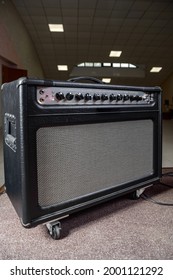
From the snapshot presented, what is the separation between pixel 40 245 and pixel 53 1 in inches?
188

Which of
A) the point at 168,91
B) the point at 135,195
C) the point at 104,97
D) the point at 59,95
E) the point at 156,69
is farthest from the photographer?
the point at 168,91

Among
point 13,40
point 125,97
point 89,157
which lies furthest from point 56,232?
point 13,40

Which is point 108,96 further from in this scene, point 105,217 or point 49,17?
point 49,17

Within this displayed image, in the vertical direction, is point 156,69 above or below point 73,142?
above

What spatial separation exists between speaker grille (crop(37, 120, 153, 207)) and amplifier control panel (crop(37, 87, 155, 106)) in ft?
0.30

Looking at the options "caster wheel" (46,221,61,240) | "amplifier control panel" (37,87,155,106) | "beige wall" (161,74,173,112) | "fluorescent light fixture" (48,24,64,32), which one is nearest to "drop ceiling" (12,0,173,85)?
"fluorescent light fixture" (48,24,64,32)

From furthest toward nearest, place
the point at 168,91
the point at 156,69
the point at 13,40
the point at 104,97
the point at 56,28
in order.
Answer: the point at 168,91 < the point at 156,69 < the point at 56,28 < the point at 13,40 < the point at 104,97

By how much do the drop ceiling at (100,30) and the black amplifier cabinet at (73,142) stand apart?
14.1ft

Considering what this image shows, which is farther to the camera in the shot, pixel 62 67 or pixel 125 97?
pixel 62 67

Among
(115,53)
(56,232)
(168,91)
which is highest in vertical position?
(115,53)

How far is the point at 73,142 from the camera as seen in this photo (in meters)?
0.88

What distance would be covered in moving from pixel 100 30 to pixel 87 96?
573cm

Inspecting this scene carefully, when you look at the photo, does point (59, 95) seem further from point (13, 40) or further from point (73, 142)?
point (13, 40)

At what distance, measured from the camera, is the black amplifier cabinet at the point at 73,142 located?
30.3 inches
